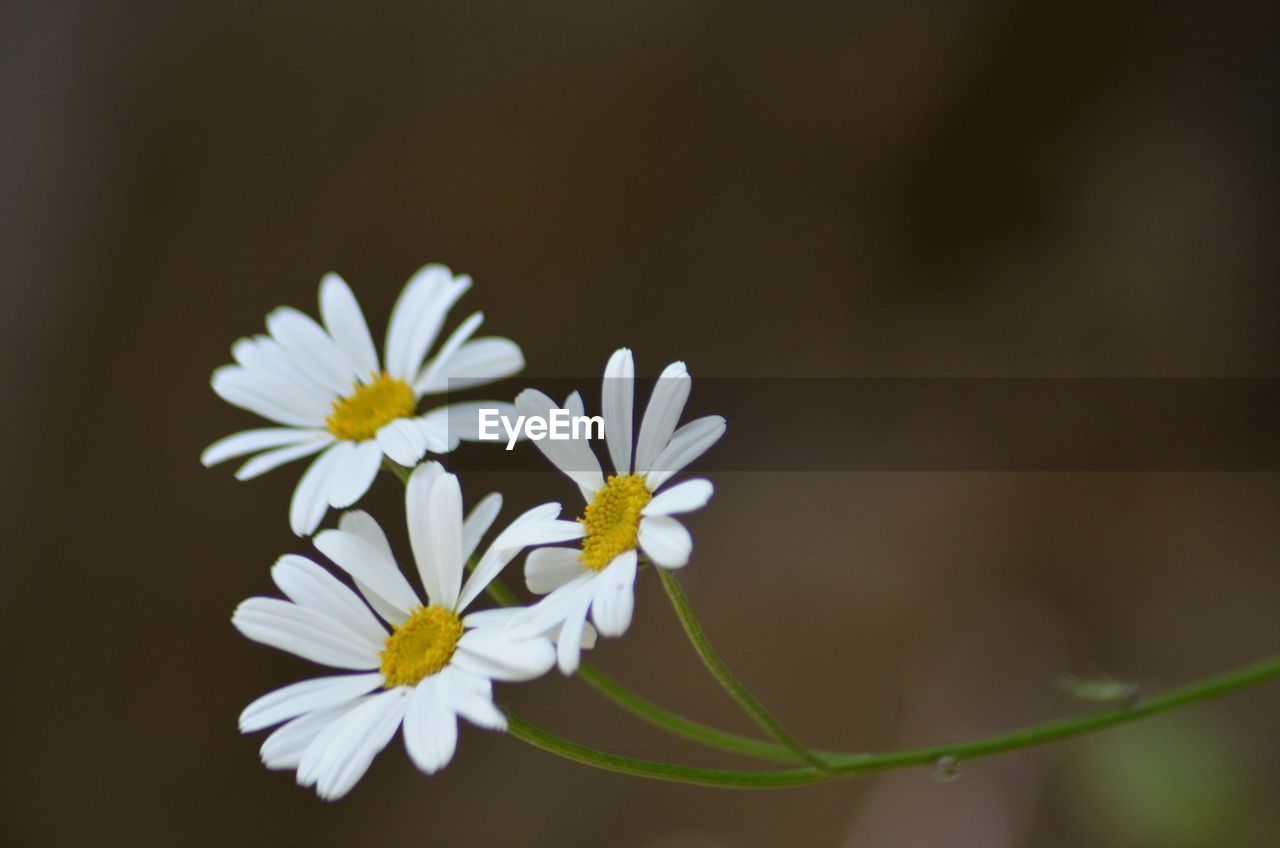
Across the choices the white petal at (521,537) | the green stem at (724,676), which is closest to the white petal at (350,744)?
the white petal at (521,537)

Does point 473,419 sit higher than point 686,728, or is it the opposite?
point 473,419

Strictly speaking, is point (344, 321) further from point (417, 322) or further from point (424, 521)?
point (424, 521)

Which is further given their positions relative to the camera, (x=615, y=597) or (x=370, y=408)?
(x=370, y=408)

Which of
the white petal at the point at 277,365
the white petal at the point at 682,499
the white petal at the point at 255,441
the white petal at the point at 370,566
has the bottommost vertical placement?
the white petal at the point at 370,566

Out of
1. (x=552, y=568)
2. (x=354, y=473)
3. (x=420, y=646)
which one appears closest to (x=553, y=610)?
(x=552, y=568)

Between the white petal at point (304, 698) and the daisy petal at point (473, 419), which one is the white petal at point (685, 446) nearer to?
the daisy petal at point (473, 419)

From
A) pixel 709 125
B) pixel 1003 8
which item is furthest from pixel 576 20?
pixel 1003 8

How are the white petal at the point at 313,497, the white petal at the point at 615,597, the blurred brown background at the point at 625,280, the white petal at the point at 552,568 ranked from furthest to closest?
the blurred brown background at the point at 625,280, the white petal at the point at 313,497, the white petal at the point at 552,568, the white petal at the point at 615,597
